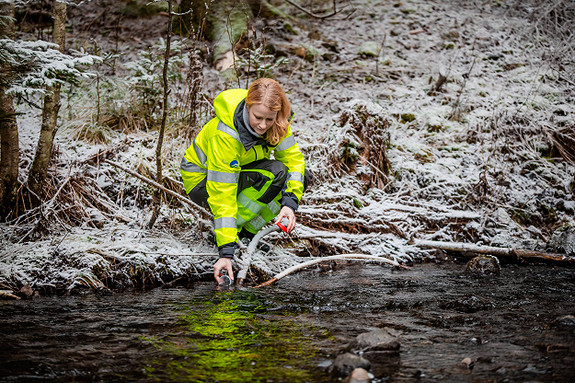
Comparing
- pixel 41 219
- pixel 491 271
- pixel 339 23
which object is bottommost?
pixel 491 271

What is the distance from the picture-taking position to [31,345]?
230cm

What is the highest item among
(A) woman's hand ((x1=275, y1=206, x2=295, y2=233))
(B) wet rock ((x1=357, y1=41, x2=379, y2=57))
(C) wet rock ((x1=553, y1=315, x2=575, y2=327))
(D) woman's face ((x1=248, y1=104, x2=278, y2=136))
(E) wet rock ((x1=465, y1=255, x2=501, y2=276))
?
(B) wet rock ((x1=357, y1=41, x2=379, y2=57))

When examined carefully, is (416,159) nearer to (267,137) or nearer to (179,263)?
(267,137)

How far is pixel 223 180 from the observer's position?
11.2 feet

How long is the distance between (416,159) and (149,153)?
342 centimetres

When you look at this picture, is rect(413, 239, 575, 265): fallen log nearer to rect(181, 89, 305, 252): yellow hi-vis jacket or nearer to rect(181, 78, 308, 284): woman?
rect(181, 78, 308, 284): woman

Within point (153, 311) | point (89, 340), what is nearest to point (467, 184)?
point (153, 311)

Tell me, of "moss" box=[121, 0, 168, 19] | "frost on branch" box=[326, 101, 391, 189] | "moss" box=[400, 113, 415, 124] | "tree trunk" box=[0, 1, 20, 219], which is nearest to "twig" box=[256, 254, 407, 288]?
"frost on branch" box=[326, 101, 391, 189]

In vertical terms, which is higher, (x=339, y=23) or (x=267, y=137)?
(x=339, y=23)

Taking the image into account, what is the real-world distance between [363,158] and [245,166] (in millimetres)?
2196

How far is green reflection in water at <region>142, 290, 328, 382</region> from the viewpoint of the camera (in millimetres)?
1995

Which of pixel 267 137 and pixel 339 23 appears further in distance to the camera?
pixel 339 23

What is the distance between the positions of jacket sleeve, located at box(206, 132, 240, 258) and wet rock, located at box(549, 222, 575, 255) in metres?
3.47

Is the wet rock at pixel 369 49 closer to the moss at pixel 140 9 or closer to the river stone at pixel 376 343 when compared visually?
the moss at pixel 140 9
